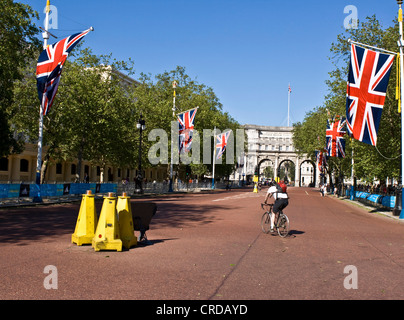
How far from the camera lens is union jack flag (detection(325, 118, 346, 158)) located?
35.3m

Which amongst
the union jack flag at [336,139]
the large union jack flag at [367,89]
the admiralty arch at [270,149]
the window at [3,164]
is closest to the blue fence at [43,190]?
the window at [3,164]

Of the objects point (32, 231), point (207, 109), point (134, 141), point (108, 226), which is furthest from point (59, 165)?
point (108, 226)

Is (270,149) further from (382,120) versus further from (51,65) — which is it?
(51,65)

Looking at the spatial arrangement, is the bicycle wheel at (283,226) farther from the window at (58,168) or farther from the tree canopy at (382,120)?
the window at (58,168)

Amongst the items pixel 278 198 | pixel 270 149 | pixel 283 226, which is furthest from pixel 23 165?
pixel 270 149

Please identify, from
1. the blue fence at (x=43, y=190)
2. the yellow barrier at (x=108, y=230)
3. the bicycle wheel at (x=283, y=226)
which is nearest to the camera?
the yellow barrier at (x=108, y=230)

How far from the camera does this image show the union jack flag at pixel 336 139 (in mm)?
35281

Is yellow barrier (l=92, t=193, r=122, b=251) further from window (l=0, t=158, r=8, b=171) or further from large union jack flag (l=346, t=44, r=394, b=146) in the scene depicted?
window (l=0, t=158, r=8, b=171)

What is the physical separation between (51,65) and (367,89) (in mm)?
15856

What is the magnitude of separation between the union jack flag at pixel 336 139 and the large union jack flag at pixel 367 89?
15.1 meters

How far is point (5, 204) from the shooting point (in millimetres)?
21312

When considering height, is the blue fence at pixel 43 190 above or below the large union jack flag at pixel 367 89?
below

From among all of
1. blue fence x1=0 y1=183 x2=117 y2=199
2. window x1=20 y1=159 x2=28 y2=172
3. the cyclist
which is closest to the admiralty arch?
window x1=20 y1=159 x2=28 y2=172

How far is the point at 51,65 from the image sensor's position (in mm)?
20234
